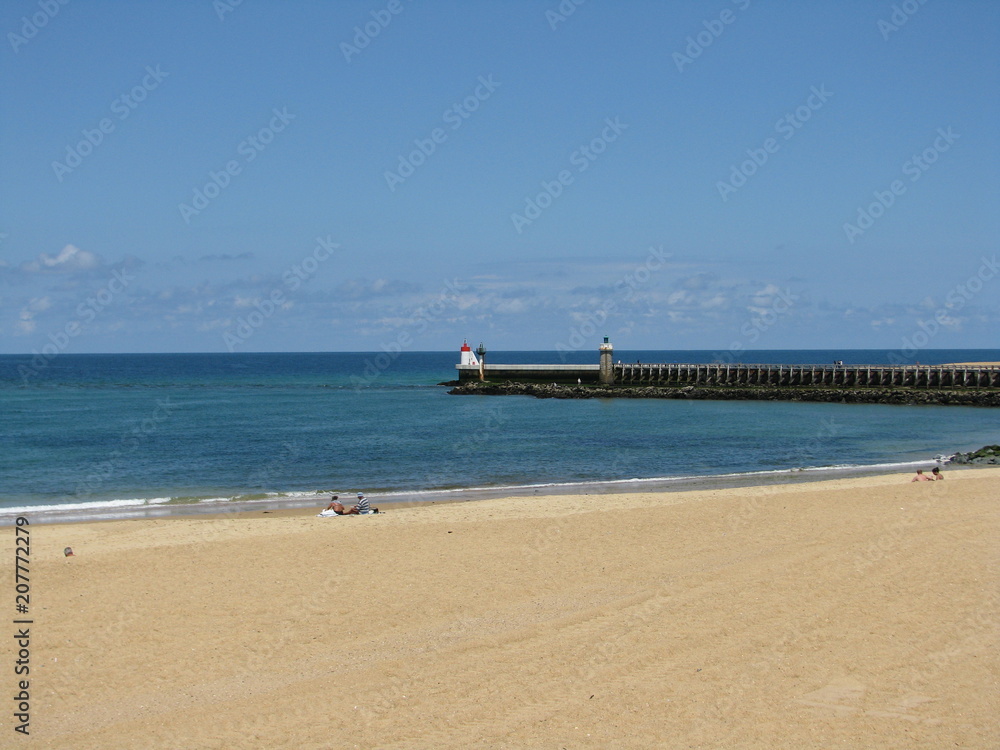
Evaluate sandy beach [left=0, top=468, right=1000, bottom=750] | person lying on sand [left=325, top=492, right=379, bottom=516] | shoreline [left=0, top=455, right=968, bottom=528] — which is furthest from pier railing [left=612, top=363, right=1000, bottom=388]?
person lying on sand [left=325, top=492, right=379, bottom=516]

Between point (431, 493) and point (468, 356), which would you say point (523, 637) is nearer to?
point (431, 493)

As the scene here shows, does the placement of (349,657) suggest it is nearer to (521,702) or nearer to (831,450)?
(521,702)

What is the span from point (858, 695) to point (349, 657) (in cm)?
537

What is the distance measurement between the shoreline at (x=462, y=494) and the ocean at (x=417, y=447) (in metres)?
0.10

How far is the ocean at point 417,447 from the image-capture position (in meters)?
24.1

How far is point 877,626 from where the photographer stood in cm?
1021

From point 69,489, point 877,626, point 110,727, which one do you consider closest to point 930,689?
point 877,626

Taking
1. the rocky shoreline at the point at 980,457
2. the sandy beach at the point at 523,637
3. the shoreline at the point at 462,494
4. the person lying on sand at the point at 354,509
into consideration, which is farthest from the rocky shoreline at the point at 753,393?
the person lying on sand at the point at 354,509

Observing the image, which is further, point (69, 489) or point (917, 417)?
point (917, 417)

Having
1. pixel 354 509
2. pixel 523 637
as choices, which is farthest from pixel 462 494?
pixel 523 637

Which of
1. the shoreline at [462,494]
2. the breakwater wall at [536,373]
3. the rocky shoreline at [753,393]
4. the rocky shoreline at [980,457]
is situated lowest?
the shoreline at [462,494]

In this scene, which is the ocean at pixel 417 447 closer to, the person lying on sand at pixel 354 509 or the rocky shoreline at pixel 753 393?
the rocky shoreline at pixel 753 393

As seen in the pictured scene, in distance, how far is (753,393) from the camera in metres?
59.5

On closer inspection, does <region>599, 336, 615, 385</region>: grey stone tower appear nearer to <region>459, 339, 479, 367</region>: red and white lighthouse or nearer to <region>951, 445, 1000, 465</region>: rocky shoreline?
<region>459, 339, 479, 367</region>: red and white lighthouse
